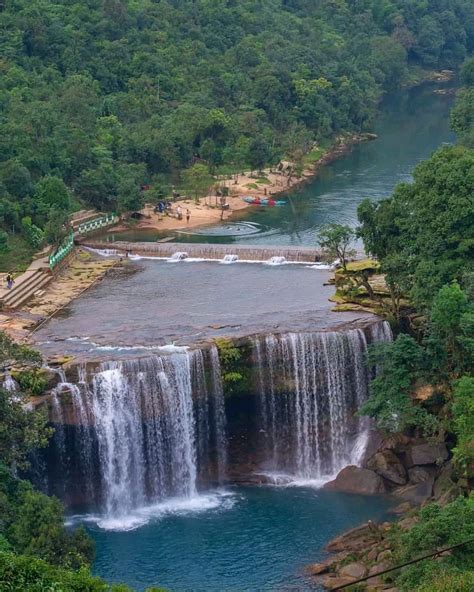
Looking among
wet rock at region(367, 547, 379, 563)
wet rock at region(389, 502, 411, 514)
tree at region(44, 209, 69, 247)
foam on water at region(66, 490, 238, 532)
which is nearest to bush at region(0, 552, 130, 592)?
wet rock at region(367, 547, 379, 563)

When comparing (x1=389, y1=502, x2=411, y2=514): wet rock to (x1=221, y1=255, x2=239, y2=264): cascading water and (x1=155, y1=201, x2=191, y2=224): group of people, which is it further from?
(x1=155, y1=201, x2=191, y2=224): group of people

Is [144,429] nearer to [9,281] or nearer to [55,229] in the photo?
[9,281]

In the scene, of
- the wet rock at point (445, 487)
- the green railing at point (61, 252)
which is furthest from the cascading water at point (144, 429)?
the green railing at point (61, 252)

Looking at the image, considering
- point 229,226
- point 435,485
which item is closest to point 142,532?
point 435,485

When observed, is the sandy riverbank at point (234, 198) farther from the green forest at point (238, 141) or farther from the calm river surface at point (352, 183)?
the green forest at point (238, 141)

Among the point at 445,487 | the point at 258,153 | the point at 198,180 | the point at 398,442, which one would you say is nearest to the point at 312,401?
the point at 398,442

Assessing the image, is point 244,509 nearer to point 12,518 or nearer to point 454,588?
point 12,518
